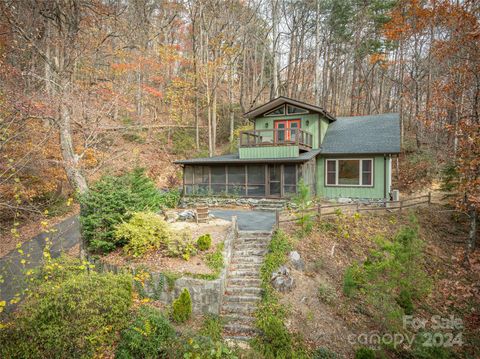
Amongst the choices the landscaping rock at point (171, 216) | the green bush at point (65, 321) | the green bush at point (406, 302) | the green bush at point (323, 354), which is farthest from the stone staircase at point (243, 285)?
the green bush at point (406, 302)

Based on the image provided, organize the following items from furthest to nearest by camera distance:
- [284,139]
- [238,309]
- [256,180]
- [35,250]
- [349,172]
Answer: [284,139] < [349,172] < [256,180] < [35,250] < [238,309]

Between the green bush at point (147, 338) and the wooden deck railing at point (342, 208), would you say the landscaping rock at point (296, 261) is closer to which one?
the wooden deck railing at point (342, 208)

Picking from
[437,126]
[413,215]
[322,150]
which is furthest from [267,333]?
[437,126]

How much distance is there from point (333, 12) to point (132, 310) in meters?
31.9

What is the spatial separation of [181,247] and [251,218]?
4.91 meters

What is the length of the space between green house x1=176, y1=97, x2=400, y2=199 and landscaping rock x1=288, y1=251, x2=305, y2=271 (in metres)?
6.59

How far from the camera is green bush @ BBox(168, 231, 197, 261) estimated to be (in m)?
9.31

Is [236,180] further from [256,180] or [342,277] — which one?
[342,277]

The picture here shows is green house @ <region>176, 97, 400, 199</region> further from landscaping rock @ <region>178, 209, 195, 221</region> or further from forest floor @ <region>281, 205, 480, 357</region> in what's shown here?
landscaping rock @ <region>178, 209, 195, 221</region>

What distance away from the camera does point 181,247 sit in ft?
30.9

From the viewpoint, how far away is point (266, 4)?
29000mm

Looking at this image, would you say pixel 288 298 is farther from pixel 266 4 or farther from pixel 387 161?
pixel 266 4

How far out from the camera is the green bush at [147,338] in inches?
250

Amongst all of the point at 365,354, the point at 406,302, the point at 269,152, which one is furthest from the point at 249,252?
the point at 269,152
